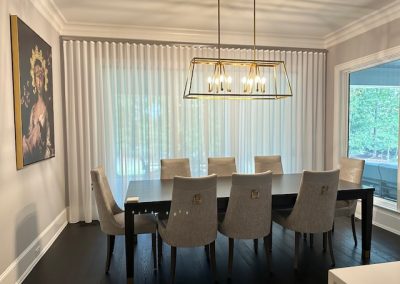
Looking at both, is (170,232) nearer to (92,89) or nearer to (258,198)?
(258,198)

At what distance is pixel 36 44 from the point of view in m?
3.09

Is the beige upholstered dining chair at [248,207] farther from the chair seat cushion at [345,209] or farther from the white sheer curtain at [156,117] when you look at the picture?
the white sheer curtain at [156,117]

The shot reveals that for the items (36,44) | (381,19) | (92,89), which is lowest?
(92,89)

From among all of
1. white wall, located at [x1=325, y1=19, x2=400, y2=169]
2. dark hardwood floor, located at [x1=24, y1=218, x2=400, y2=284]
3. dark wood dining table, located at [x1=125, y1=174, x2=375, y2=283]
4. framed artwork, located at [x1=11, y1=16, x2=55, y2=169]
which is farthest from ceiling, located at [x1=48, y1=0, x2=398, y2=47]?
dark hardwood floor, located at [x1=24, y1=218, x2=400, y2=284]

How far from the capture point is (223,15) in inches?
152

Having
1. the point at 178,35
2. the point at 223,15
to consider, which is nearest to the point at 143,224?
the point at 223,15

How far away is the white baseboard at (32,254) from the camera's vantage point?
98.0 inches

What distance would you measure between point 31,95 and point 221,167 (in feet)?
7.35

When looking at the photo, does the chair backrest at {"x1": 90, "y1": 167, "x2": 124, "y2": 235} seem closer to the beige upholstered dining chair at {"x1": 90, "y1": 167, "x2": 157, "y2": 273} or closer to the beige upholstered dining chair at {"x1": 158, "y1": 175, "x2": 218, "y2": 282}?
the beige upholstered dining chair at {"x1": 90, "y1": 167, "x2": 157, "y2": 273}

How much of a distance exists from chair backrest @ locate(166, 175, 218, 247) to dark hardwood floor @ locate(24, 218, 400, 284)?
46 cm

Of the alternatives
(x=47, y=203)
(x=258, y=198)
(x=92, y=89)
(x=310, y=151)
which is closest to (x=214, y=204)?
(x=258, y=198)

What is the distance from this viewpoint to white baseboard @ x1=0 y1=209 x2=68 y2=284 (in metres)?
2.49

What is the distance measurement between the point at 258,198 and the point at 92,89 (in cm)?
288

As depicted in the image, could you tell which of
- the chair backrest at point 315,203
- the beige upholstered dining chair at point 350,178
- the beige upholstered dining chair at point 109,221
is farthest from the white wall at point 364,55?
the beige upholstered dining chair at point 109,221
